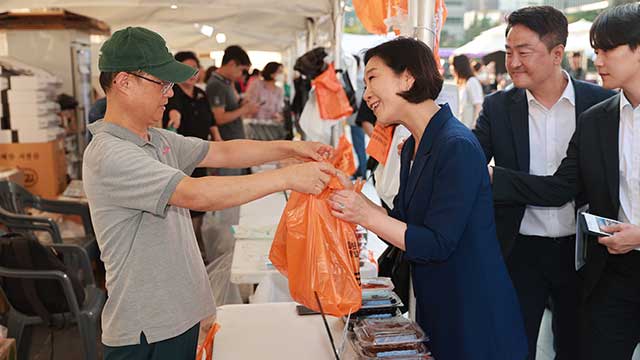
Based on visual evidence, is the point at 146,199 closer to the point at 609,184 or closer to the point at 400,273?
the point at 400,273

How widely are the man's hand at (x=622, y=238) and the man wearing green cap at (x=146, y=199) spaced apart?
39.2 inches

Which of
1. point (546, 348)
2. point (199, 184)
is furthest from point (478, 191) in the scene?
point (546, 348)

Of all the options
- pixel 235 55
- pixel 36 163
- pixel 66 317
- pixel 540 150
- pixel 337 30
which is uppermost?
pixel 337 30

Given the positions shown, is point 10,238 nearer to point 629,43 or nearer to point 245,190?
point 245,190

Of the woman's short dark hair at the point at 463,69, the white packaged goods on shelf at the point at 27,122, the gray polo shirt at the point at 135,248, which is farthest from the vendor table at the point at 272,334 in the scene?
the woman's short dark hair at the point at 463,69

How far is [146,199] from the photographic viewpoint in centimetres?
158

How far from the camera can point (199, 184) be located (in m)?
1.59

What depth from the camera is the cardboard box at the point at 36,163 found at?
19.0 feet

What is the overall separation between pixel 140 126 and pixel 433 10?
3.77 feet

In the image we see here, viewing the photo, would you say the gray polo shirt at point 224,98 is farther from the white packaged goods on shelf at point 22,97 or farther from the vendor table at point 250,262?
the vendor table at point 250,262

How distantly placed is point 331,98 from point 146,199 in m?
3.43

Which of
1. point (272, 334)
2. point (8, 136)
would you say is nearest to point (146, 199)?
point (272, 334)

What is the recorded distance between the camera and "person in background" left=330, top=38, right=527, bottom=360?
Answer: 1.61 m

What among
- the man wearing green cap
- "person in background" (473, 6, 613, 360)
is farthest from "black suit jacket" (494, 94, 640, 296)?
the man wearing green cap
